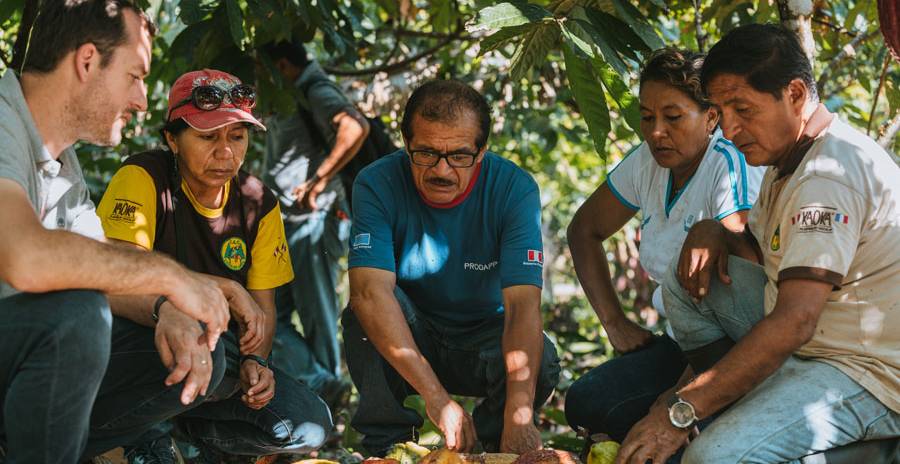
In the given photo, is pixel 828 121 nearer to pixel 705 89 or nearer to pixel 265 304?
pixel 705 89

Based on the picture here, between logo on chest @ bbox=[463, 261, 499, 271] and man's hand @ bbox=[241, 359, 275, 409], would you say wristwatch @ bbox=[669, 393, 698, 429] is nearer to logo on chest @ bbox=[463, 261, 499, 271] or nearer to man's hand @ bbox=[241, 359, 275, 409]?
logo on chest @ bbox=[463, 261, 499, 271]

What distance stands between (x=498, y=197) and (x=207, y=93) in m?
1.18

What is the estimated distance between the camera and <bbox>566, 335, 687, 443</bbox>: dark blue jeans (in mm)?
3727

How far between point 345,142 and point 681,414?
3143mm

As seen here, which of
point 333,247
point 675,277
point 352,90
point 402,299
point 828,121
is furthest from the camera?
point 352,90

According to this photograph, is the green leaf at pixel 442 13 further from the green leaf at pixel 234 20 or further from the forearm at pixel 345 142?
the green leaf at pixel 234 20

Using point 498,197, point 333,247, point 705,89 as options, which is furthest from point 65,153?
point 333,247

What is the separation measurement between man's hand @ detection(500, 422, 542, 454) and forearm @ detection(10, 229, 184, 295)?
1.27 meters

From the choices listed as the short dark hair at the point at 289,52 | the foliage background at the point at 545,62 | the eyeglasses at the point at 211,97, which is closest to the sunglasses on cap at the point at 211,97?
the eyeglasses at the point at 211,97

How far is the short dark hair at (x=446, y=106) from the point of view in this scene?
3652 millimetres

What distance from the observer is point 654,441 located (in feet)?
9.81

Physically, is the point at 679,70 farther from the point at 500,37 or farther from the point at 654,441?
the point at 654,441

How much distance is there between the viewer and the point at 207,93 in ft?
11.8

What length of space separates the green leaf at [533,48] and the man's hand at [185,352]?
4.93ft
